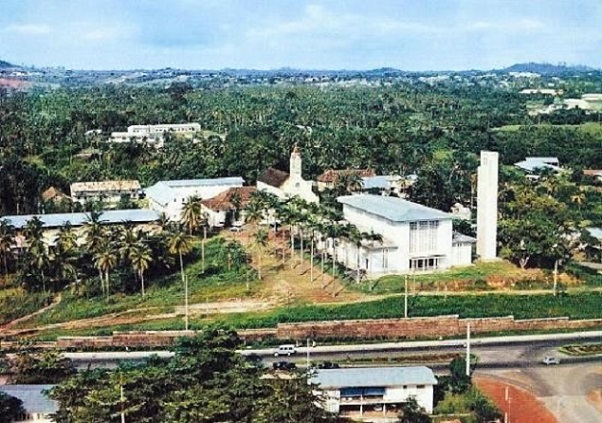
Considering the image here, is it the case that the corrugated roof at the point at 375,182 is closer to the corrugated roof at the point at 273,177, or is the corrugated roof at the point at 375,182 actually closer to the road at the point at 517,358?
the corrugated roof at the point at 273,177

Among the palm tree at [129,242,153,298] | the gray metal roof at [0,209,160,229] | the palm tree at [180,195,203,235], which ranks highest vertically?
the palm tree at [180,195,203,235]

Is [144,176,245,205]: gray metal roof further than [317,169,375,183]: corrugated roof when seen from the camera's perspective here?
No

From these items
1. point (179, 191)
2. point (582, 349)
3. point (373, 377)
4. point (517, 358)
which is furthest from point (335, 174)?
point (373, 377)

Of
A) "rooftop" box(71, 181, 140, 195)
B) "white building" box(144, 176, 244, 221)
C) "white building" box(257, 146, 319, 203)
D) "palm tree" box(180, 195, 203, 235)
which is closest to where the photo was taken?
"palm tree" box(180, 195, 203, 235)

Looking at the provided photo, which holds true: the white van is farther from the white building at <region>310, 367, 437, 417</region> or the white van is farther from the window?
the window

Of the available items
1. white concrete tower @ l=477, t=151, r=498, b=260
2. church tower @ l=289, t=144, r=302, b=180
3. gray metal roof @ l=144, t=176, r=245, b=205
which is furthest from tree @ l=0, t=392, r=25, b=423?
church tower @ l=289, t=144, r=302, b=180

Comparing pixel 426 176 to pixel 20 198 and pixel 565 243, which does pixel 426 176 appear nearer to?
pixel 565 243

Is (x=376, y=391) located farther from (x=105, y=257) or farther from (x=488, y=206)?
(x=488, y=206)
